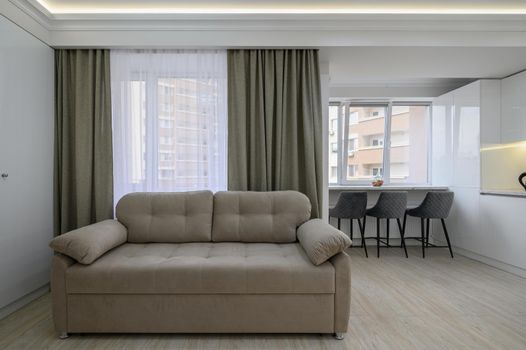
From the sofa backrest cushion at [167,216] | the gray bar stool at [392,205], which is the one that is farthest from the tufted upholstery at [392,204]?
the sofa backrest cushion at [167,216]

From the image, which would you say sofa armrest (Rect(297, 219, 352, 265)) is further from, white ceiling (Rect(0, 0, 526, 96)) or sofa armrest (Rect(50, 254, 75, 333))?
white ceiling (Rect(0, 0, 526, 96))

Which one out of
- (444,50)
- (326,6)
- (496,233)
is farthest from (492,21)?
(496,233)

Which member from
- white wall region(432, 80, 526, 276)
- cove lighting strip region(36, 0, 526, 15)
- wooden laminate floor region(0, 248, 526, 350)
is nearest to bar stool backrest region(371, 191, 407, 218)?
white wall region(432, 80, 526, 276)

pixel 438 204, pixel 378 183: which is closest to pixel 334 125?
pixel 378 183

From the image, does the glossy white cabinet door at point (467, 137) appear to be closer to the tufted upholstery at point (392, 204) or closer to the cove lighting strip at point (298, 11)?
the tufted upholstery at point (392, 204)

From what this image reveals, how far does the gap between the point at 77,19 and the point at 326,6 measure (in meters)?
2.37

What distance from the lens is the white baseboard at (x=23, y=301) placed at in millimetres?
2375

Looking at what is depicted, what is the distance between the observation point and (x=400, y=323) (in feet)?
7.37

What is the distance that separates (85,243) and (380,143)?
4565 millimetres

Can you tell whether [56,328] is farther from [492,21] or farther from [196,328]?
[492,21]

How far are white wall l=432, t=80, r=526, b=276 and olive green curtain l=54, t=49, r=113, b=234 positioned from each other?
4284 millimetres

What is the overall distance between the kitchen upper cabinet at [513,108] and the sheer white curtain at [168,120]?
3443 mm

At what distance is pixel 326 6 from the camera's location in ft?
9.70

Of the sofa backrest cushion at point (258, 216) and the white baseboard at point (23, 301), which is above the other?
the sofa backrest cushion at point (258, 216)
